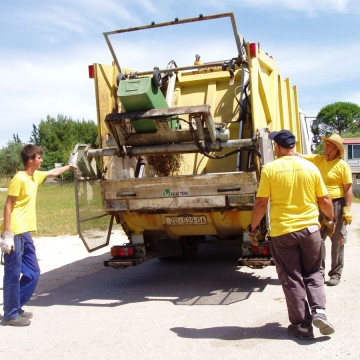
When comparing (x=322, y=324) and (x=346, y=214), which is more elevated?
(x=346, y=214)

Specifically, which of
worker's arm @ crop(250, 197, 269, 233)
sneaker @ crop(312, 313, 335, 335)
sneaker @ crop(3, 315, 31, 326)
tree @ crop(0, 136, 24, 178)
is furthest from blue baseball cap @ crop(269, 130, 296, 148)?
tree @ crop(0, 136, 24, 178)

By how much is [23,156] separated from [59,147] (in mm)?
63572

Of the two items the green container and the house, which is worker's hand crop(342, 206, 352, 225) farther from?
the house

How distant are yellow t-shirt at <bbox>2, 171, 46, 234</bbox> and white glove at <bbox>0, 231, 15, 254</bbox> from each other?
11cm

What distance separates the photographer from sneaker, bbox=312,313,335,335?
4.47 metres

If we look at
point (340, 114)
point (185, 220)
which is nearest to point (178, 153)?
point (185, 220)

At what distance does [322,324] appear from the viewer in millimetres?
4477

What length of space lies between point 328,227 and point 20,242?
10.3ft

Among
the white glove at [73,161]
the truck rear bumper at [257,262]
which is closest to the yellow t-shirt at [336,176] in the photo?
the truck rear bumper at [257,262]

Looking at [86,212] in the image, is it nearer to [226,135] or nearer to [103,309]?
[103,309]

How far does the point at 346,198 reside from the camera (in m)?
6.53

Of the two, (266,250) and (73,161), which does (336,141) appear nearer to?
(266,250)

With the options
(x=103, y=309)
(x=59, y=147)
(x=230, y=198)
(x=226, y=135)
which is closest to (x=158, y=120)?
(x=226, y=135)

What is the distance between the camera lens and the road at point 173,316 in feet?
15.0
